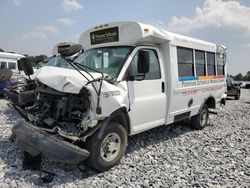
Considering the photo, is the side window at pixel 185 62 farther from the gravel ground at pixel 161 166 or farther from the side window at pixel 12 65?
the side window at pixel 12 65

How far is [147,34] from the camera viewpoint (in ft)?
18.4

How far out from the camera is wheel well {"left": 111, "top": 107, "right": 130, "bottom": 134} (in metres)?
4.94

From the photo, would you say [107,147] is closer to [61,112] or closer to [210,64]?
[61,112]

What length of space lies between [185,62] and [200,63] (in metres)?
1.11

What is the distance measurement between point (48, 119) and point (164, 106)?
2.67 metres

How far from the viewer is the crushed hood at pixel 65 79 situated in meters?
4.40

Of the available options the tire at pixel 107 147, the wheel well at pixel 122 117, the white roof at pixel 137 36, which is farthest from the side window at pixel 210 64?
the tire at pixel 107 147

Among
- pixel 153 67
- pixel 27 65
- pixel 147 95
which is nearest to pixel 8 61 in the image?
pixel 27 65

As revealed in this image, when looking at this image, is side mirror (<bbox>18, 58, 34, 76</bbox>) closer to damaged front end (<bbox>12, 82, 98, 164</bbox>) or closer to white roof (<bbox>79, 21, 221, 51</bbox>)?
damaged front end (<bbox>12, 82, 98, 164</bbox>)

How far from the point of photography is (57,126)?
15.2 feet

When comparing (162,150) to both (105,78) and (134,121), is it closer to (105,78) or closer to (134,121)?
(134,121)

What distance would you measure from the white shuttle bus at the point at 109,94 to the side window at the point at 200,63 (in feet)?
1.19

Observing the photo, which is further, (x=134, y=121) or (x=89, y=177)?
(x=134, y=121)

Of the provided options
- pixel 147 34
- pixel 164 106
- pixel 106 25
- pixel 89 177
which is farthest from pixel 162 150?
pixel 106 25
